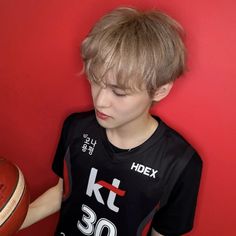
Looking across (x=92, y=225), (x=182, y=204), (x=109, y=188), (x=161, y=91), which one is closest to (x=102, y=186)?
(x=109, y=188)

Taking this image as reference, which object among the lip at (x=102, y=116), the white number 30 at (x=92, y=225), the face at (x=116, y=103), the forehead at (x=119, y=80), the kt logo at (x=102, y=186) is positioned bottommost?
the white number 30 at (x=92, y=225)

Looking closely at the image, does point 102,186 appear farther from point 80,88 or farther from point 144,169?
point 80,88

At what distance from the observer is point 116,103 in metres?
0.84

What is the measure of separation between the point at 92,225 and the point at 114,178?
163mm

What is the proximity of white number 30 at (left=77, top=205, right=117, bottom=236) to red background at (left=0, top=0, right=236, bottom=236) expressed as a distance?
0.28 meters

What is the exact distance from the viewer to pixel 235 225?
1040 millimetres

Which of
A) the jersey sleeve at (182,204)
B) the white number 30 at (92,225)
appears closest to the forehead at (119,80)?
the jersey sleeve at (182,204)

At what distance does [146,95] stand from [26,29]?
50 cm

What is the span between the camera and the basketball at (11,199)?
33.5 inches

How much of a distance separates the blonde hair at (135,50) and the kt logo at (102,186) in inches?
11.7

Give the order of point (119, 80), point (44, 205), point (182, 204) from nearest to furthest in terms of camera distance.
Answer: point (119, 80) < point (182, 204) < point (44, 205)

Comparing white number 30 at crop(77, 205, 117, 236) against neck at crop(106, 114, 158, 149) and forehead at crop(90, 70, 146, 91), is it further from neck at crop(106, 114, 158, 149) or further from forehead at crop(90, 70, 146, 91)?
forehead at crop(90, 70, 146, 91)

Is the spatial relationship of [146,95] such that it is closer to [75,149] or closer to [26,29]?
[75,149]

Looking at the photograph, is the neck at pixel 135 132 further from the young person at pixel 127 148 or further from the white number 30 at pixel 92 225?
the white number 30 at pixel 92 225
